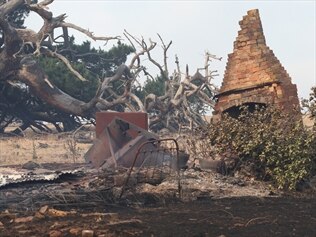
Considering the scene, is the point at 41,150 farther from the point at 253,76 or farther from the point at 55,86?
the point at 253,76

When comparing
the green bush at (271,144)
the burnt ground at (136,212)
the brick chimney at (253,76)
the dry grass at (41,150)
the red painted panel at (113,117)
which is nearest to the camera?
the burnt ground at (136,212)

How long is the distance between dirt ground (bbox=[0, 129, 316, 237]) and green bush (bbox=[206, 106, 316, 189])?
0.47 metres

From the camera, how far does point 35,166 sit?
48.3ft

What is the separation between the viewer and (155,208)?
7.94 meters

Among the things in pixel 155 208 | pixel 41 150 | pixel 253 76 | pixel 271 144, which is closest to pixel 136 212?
pixel 155 208

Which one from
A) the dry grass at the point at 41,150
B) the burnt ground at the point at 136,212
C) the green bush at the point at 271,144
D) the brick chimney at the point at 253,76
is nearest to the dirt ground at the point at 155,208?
the burnt ground at the point at 136,212

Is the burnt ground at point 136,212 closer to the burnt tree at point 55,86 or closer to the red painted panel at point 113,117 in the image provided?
the red painted panel at point 113,117

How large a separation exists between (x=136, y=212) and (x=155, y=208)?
0.56m

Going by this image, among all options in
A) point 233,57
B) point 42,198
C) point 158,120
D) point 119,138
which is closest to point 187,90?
point 158,120

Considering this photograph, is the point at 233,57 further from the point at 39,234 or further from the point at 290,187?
the point at 39,234

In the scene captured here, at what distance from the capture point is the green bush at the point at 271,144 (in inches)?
413

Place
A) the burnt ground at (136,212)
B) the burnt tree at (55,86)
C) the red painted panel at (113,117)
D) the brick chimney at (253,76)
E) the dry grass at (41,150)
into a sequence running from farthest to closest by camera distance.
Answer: the burnt tree at (55,86) → the dry grass at (41,150) → the red painted panel at (113,117) → the brick chimney at (253,76) → the burnt ground at (136,212)

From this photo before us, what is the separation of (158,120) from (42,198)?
15.9 metres

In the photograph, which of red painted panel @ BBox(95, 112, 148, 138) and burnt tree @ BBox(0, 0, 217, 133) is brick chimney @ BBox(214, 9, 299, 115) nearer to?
red painted panel @ BBox(95, 112, 148, 138)
